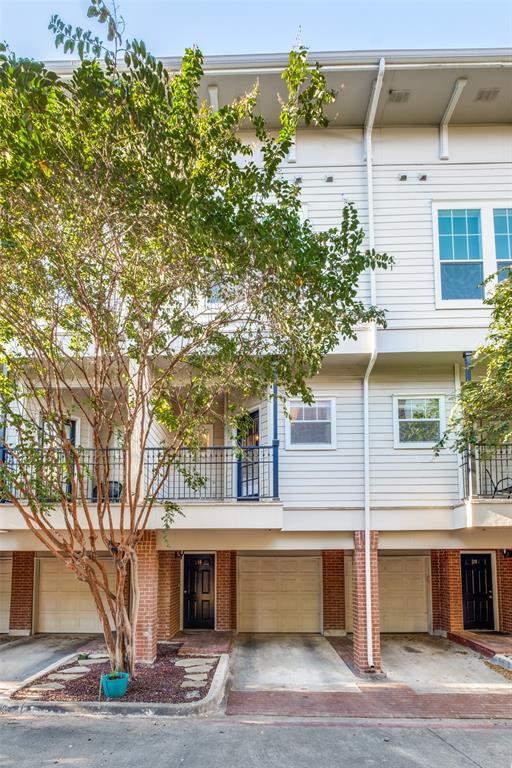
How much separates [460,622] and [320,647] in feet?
11.0

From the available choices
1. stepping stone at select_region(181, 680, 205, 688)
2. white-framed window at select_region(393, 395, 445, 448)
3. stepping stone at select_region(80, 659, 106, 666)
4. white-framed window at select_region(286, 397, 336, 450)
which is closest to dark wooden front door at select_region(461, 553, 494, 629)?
white-framed window at select_region(393, 395, 445, 448)

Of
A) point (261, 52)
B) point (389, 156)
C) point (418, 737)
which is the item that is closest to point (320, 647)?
point (418, 737)

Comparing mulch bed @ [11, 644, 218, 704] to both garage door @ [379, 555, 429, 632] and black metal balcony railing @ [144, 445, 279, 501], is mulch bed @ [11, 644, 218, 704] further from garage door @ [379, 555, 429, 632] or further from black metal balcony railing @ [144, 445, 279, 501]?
garage door @ [379, 555, 429, 632]

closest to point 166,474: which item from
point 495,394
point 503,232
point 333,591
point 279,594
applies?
point 495,394

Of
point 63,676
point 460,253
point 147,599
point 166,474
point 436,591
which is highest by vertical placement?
point 460,253

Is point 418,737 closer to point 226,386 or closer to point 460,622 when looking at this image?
point 226,386

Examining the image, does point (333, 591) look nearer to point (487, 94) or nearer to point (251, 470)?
point (251, 470)

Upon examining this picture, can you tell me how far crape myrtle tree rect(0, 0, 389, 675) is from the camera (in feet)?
22.1

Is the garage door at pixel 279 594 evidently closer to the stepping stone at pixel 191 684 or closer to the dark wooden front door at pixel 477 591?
the dark wooden front door at pixel 477 591

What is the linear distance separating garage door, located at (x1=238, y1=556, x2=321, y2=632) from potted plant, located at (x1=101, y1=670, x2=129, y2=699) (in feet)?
20.7

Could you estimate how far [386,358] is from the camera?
37.9ft

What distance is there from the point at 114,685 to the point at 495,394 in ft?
22.5

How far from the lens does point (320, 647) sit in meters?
13.0

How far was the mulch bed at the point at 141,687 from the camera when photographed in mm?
8633
